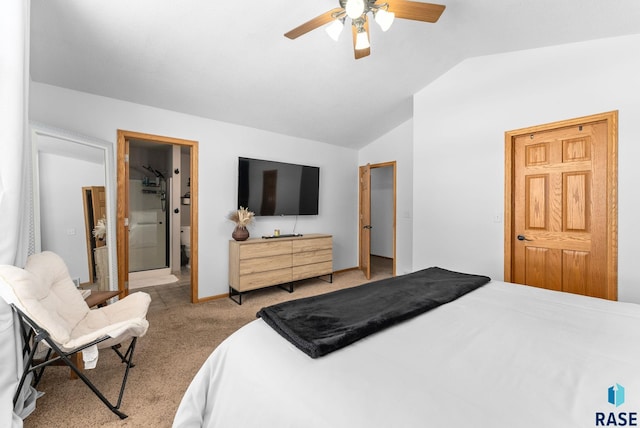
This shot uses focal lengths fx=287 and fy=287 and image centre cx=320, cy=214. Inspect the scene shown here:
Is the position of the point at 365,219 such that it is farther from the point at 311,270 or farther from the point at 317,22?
the point at 317,22

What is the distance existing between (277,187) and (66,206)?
236cm

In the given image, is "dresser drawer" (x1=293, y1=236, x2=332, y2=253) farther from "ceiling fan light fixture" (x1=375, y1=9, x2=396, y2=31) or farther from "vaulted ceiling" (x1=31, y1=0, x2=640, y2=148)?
"ceiling fan light fixture" (x1=375, y1=9, x2=396, y2=31)

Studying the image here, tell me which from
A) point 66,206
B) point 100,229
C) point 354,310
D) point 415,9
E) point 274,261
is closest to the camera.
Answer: point 354,310

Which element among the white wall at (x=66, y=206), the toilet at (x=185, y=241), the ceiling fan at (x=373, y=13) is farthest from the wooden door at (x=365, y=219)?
the white wall at (x=66, y=206)

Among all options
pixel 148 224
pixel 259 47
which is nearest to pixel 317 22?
pixel 259 47

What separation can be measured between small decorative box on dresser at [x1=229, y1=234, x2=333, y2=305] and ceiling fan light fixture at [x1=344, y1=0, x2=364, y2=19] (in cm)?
269

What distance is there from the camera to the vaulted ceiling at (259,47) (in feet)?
6.82

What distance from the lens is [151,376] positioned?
2.03m

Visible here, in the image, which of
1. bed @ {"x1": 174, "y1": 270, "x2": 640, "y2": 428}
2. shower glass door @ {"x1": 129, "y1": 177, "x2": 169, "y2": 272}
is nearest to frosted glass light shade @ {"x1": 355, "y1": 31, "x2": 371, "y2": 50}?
bed @ {"x1": 174, "y1": 270, "x2": 640, "y2": 428}

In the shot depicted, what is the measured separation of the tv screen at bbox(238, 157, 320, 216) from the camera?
389cm

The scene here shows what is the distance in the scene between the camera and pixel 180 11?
2039mm

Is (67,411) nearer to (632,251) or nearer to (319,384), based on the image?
(319,384)

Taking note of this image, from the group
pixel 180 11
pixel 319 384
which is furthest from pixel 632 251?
pixel 180 11

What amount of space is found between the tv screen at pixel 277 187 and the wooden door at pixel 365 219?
901 millimetres
